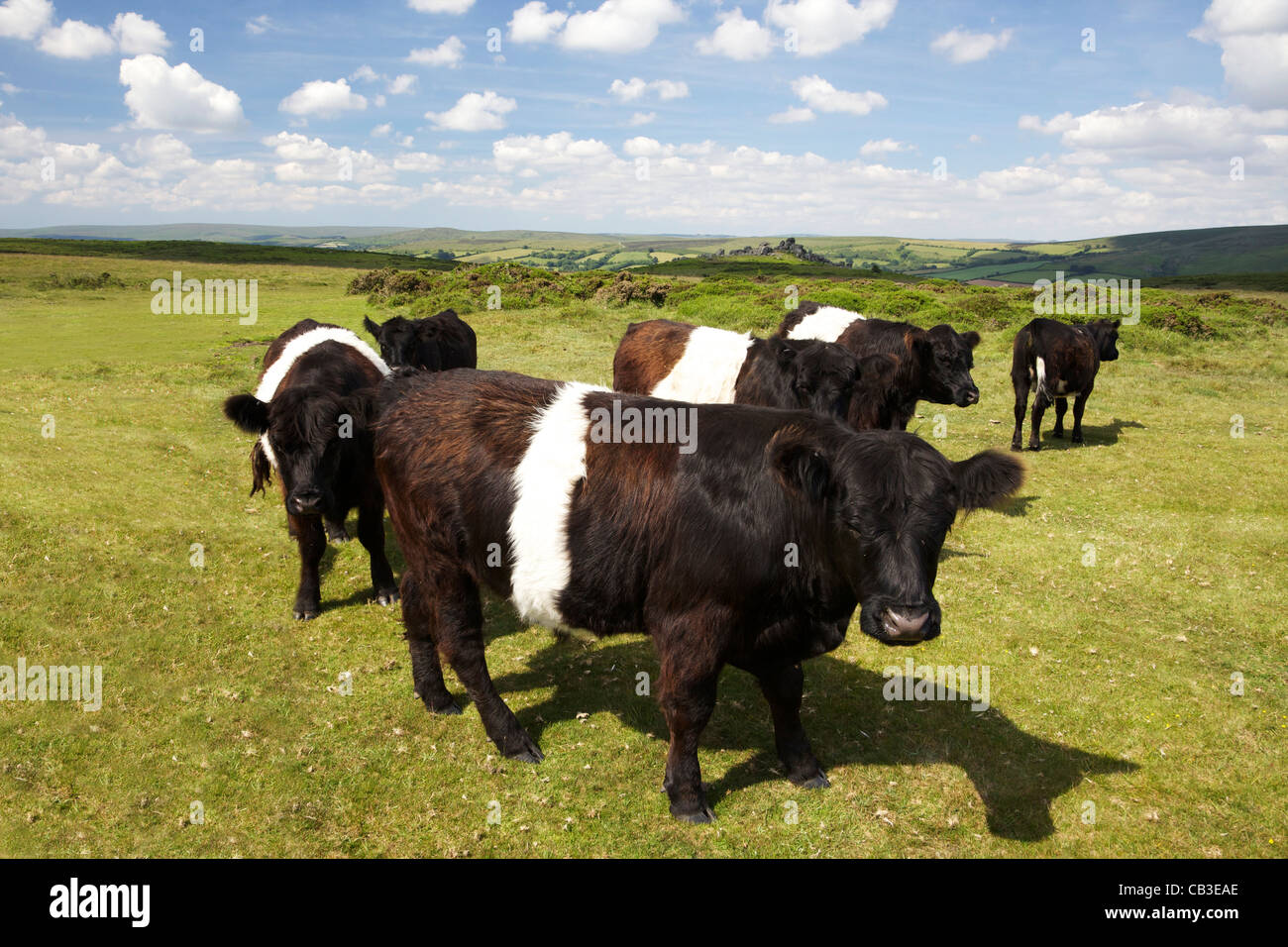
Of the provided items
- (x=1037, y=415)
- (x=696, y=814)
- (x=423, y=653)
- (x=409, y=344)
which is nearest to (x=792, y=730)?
(x=696, y=814)

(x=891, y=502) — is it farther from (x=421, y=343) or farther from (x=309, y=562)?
(x=421, y=343)

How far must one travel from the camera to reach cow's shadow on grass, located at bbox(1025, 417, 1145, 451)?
610 inches

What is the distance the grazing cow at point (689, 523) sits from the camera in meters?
4.27

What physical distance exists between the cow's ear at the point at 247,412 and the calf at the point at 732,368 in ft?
15.4

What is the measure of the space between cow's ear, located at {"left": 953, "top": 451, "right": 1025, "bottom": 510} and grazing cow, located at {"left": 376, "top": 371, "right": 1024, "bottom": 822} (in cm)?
1

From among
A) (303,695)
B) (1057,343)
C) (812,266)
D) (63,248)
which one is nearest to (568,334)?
(1057,343)

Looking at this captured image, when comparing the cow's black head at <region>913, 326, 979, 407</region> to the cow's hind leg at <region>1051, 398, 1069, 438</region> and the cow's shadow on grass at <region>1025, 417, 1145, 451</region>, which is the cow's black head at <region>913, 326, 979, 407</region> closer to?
the cow's shadow on grass at <region>1025, 417, 1145, 451</region>

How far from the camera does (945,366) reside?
12578 millimetres

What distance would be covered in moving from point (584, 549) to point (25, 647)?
5.10 m

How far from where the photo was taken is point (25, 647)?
640 cm

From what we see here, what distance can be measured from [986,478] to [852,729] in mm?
2829

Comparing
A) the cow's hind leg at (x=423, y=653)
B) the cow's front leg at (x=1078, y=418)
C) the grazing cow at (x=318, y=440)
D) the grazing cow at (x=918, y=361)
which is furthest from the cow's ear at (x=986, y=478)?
the cow's front leg at (x=1078, y=418)

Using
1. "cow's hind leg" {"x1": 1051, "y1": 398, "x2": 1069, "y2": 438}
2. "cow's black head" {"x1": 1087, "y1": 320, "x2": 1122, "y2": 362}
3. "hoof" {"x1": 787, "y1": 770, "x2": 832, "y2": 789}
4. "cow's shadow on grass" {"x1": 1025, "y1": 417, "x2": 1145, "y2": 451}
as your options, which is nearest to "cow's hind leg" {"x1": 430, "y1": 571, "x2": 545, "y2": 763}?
"hoof" {"x1": 787, "y1": 770, "x2": 832, "y2": 789}

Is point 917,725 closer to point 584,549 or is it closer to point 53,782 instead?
point 584,549
